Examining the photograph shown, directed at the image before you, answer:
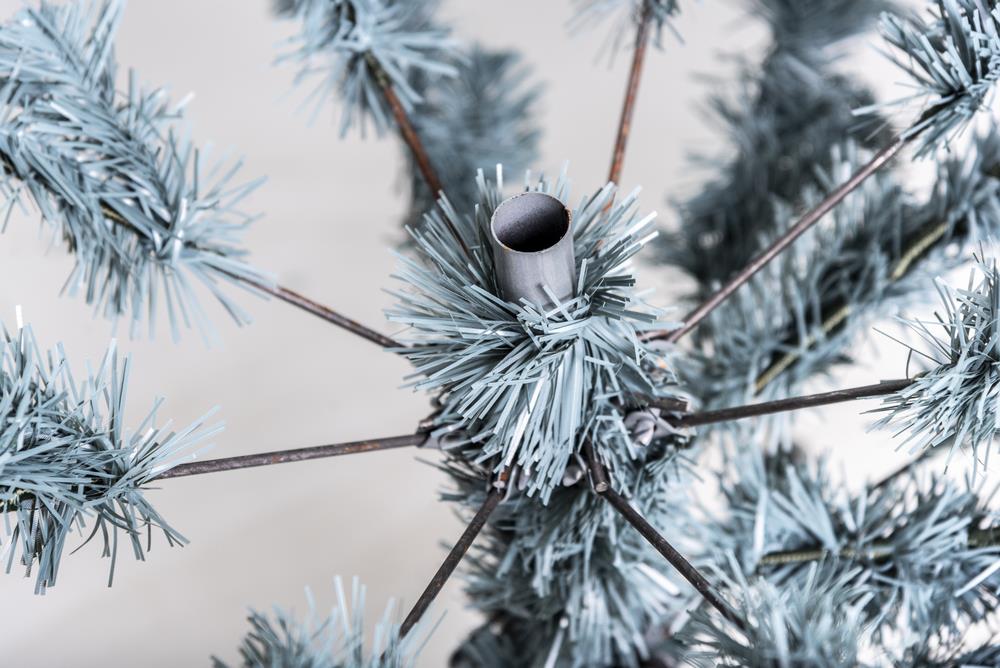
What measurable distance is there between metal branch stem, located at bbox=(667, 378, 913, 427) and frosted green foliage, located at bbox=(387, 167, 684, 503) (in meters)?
0.02

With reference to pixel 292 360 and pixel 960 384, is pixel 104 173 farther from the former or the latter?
pixel 292 360

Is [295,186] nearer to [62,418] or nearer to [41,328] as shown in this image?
[41,328]

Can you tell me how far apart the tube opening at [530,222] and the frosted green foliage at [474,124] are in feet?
0.64

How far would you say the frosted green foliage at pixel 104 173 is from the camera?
1.03 feet

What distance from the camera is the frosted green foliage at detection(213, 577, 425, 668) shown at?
0.85 ft

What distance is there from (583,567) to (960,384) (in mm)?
151

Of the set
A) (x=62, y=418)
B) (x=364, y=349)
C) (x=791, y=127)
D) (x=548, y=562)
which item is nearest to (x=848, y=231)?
(x=791, y=127)

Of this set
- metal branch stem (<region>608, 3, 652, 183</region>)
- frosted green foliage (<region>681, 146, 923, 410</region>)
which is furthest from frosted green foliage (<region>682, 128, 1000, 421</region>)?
metal branch stem (<region>608, 3, 652, 183</region>)

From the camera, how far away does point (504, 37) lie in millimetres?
827

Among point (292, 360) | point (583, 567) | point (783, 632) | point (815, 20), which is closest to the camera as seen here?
point (783, 632)

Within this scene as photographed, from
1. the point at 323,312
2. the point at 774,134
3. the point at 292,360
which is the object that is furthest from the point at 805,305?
the point at 292,360

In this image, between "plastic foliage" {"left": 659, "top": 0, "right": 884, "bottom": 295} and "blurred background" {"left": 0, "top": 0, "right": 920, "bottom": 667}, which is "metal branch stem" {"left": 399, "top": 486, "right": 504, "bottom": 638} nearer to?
"plastic foliage" {"left": 659, "top": 0, "right": 884, "bottom": 295}

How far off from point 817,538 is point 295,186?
0.55m

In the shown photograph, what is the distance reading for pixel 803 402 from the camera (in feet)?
0.94
